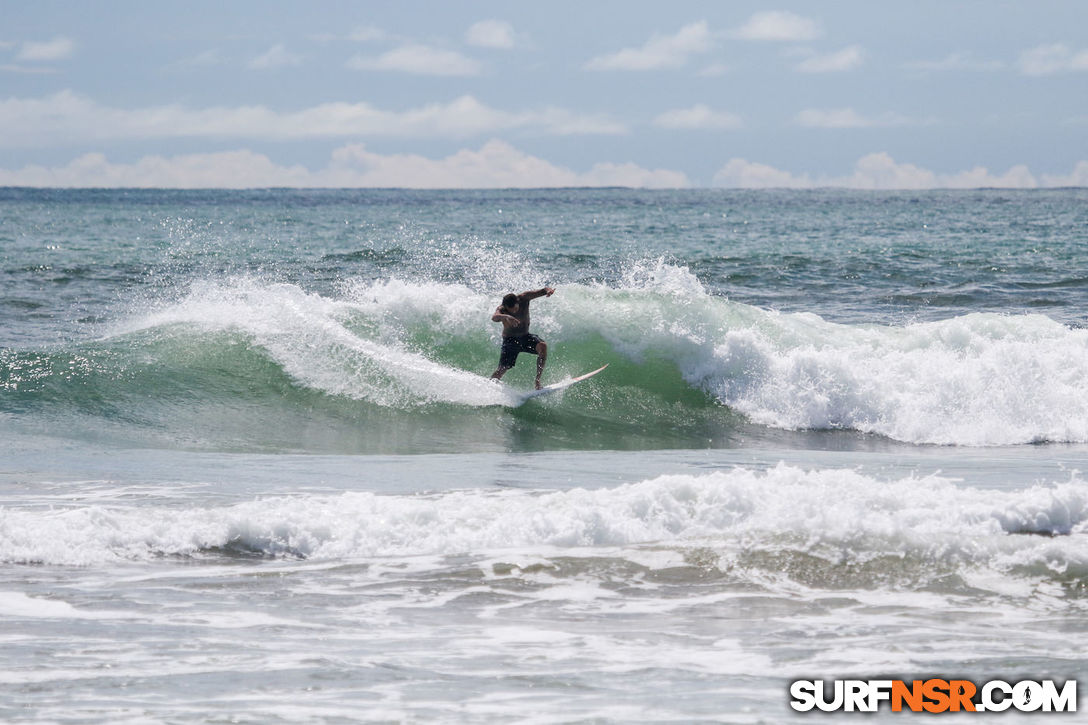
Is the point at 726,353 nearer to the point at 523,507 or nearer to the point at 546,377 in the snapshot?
the point at 546,377

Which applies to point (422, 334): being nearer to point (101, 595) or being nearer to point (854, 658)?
point (101, 595)

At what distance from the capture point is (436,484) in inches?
376

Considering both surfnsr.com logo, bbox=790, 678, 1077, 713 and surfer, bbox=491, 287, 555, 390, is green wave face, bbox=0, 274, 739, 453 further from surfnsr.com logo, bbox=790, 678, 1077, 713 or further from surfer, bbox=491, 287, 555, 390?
surfnsr.com logo, bbox=790, 678, 1077, 713

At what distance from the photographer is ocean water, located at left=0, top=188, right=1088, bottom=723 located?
5.52m

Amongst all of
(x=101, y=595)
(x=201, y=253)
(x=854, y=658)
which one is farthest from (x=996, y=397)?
(x=201, y=253)

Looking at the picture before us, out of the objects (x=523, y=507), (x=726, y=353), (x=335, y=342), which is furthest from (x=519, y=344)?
(x=523, y=507)

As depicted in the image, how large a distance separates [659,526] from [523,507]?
106cm

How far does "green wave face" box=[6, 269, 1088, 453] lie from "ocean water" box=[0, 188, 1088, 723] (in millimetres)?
58

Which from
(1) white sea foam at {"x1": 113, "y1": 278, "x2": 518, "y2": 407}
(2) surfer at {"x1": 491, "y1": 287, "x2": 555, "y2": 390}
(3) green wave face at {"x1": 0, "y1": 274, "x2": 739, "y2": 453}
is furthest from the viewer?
(1) white sea foam at {"x1": 113, "y1": 278, "x2": 518, "y2": 407}

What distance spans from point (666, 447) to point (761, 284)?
50.6 ft

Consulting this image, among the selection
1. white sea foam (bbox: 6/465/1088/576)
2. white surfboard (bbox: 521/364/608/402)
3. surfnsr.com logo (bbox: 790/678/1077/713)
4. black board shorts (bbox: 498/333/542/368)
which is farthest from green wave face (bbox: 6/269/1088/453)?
surfnsr.com logo (bbox: 790/678/1077/713)

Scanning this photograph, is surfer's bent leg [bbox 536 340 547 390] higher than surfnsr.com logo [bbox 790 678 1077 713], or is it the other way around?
surfer's bent leg [bbox 536 340 547 390]

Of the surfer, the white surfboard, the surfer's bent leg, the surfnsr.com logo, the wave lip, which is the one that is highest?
the surfer

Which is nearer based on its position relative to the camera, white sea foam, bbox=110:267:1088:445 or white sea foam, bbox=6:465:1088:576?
white sea foam, bbox=6:465:1088:576
